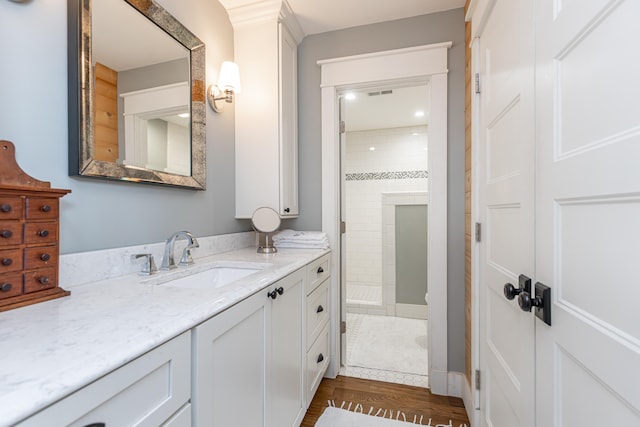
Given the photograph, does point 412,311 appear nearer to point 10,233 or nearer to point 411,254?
point 411,254

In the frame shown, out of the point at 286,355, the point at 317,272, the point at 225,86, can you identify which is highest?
the point at 225,86

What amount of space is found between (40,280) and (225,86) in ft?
4.37

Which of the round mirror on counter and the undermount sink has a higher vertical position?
the round mirror on counter

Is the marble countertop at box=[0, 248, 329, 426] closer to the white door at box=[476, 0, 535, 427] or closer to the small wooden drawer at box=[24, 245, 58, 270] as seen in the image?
the small wooden drawer at box=[24, 245, 58, 270]

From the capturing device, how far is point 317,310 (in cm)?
178

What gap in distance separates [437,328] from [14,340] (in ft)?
6.80

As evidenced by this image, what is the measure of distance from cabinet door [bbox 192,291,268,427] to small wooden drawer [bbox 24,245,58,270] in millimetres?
533

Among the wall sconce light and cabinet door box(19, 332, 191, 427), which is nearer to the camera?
cabinet door box(19, 332, 191, 427)

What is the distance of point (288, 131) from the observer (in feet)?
6.72

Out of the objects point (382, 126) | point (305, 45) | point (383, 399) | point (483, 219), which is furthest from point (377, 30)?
point (383, 399)

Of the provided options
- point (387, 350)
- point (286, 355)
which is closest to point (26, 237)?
point (286, 355)

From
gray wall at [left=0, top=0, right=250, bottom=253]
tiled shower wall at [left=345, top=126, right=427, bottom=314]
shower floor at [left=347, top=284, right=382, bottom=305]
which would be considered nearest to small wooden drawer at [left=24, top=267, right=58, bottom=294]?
gray wall at [left=0, top=0, right=250, bottom=253]

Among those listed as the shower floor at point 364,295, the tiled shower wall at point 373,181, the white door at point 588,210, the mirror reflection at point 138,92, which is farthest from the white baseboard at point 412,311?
the mirror reflection at point 138,92

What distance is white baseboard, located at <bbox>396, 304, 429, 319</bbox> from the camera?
3.29 metres
